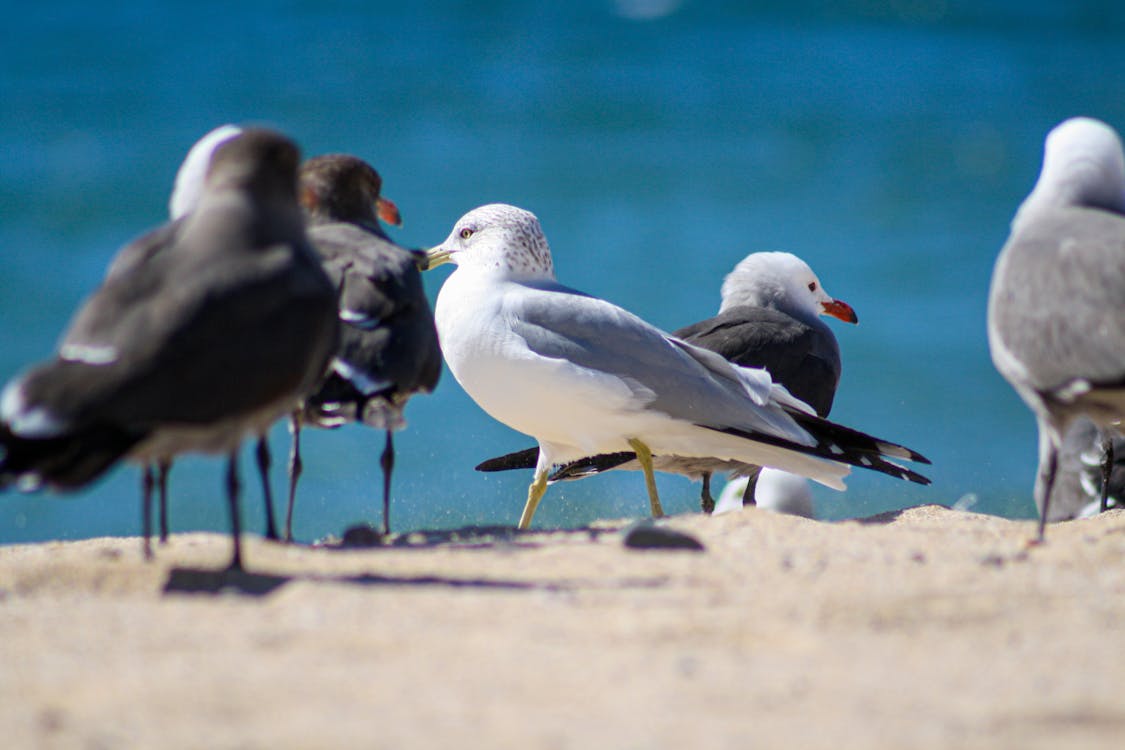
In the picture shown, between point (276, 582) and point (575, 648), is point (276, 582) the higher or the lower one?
the higher one

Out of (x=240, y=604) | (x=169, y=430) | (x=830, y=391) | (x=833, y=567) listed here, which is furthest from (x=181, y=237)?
(x=830, y=391)

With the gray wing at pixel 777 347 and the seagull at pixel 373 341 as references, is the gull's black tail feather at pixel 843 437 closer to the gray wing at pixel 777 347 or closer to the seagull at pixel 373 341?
the gray wing at pixel 777 347

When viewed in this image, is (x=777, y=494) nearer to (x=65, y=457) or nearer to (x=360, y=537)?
(x=360, y=537)

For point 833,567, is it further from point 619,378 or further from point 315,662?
point 619,378

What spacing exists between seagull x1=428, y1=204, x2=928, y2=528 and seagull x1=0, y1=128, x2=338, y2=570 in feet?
6.71

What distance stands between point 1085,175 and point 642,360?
1818mm

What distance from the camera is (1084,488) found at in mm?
7871

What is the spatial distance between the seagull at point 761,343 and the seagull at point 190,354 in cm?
308

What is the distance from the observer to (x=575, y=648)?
298 centimetres

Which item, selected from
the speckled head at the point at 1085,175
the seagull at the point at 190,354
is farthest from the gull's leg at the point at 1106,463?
the seagull at the point at 190,354

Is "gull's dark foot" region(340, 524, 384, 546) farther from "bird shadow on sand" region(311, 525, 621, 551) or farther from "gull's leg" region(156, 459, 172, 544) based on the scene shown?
"gull's leg" region(156, 459, 172, 544)

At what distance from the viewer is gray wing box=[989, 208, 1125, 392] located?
4465 mm

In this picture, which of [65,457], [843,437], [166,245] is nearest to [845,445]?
[843,437]

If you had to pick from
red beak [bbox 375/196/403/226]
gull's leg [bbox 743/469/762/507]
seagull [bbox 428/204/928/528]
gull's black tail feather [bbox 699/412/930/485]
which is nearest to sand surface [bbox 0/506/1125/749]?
seagull [bbox 428/204/928/528]
